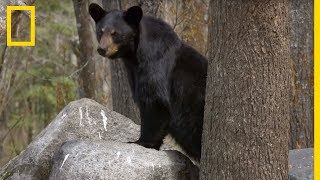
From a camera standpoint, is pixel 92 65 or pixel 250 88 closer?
pixel 250 88

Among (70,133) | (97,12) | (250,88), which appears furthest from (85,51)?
(250,88)

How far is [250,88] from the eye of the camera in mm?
5312

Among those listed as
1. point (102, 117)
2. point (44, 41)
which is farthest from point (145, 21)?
point (44, 41)

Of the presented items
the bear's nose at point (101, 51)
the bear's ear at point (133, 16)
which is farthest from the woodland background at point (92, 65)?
the bear's nose at point (101, 51)

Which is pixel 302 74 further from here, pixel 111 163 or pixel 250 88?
pixel 111 163

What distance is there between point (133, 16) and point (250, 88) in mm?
1500

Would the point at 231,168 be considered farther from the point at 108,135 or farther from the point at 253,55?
the point at 108,135

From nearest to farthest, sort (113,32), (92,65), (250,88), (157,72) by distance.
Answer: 1. (250,88)
2. (157,72)
3. (113,32)
4. (92,65)

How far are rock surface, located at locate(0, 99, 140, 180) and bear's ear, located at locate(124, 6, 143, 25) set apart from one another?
0.93 meters

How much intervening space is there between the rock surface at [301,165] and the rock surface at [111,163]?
1.01 m

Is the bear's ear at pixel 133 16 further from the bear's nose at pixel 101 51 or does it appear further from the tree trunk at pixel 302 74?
the tree trunk at pixel 302 74

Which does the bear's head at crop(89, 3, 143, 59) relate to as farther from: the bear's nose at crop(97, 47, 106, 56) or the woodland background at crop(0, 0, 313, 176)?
the woodland background at crop(0, 0, 313, 176)

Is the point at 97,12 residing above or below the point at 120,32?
above

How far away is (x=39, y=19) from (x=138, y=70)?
652 cm
